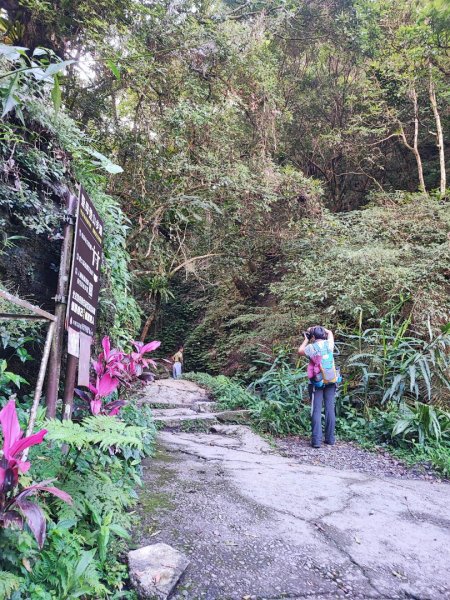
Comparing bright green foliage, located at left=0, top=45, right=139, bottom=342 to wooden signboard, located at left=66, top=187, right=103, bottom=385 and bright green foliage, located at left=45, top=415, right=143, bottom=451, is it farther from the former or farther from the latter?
bright green foliage, located at left=45, top=415, right=143, bottom=451

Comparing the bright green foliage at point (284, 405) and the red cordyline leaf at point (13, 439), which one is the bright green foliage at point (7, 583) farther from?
the bright green foliage at point (284, 405)

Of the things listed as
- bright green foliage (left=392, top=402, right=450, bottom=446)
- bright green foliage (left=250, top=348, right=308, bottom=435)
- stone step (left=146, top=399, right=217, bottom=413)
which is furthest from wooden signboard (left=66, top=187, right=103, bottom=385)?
stone step (left=146, top=399, right=217, bottom=413)

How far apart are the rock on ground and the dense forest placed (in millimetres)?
250

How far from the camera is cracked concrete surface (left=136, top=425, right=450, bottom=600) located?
197cm

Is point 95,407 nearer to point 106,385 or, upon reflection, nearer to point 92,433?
point 106,385

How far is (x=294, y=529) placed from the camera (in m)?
2.55

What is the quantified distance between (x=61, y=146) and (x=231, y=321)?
882 centimetres

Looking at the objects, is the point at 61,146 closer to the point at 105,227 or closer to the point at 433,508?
the point at 105,227

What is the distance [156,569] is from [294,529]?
1015 millimetres

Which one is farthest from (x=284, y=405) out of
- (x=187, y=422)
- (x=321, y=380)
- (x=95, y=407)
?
(x=95, y=407)

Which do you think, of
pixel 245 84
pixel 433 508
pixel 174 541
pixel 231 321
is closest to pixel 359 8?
pixel 245 84

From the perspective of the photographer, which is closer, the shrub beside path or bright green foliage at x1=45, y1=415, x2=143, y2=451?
bright green foliage at x1=45, y1=415, x2=143, y2=451

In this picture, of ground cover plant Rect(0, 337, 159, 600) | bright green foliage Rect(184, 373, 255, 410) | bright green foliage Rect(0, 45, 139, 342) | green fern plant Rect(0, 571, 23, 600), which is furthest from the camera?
bright green foliage Rect(184, 373, 255, 410)

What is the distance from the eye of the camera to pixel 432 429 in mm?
4746
